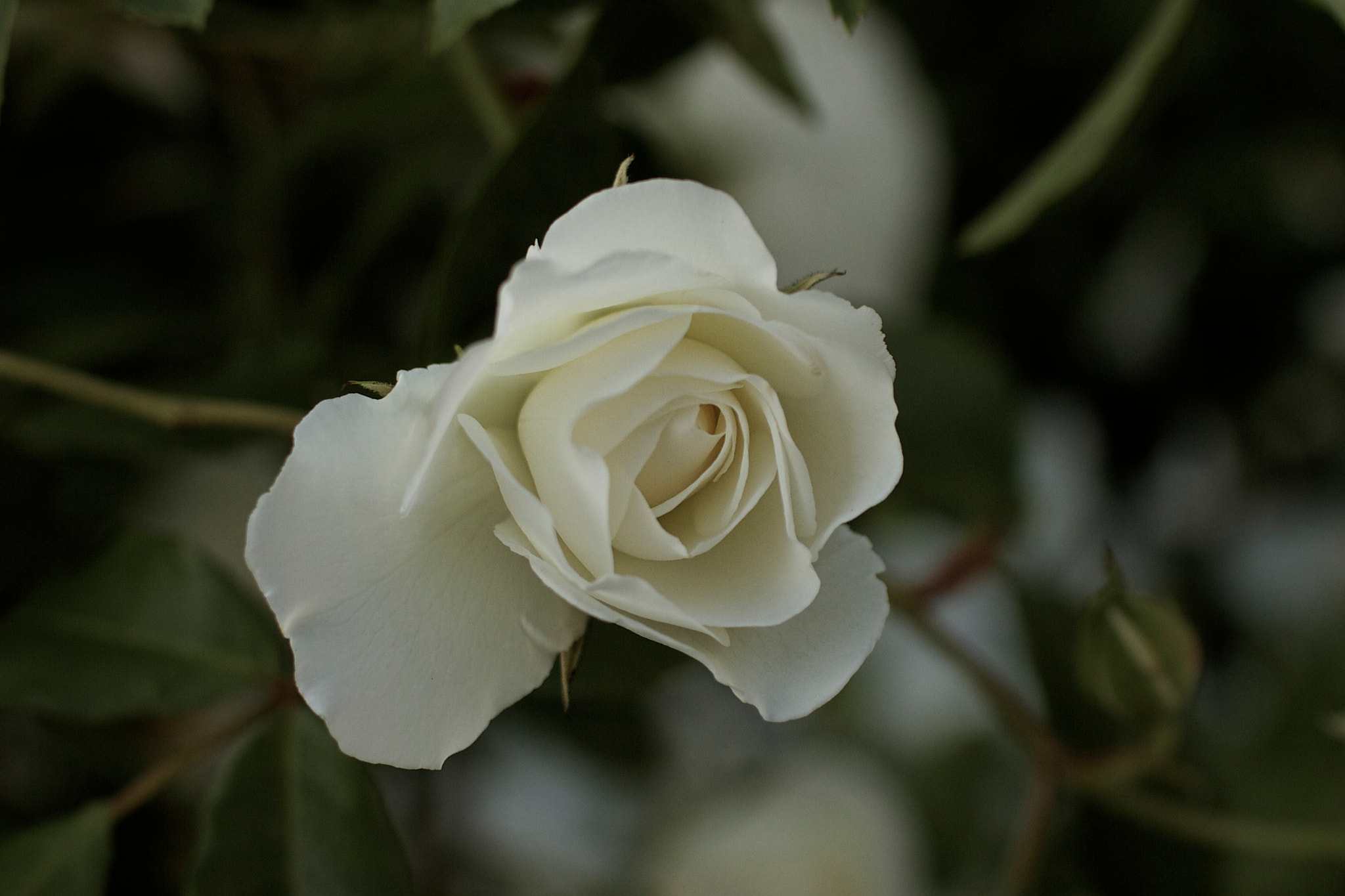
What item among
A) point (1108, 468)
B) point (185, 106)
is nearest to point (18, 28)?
Result: point (185, 106)

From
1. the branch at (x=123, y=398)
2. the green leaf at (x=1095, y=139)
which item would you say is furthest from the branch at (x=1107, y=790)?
the branch at (x=123, y=398)

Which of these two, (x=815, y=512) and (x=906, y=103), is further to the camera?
(x=906, y=103)

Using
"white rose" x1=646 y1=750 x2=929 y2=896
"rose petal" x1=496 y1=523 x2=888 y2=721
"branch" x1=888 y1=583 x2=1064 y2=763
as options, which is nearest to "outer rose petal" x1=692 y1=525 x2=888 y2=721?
"rose petal" x1=496 y1=523 x2=888 y2=721

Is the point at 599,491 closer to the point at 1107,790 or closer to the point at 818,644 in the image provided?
the point at 818,644

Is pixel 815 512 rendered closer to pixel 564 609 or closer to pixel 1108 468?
pixel 564 609

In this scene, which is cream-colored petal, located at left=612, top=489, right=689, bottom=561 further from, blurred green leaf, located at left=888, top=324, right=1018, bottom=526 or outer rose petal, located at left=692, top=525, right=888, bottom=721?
blurred green leaf, located at left=888, top=324, right=1018, bottom=526
